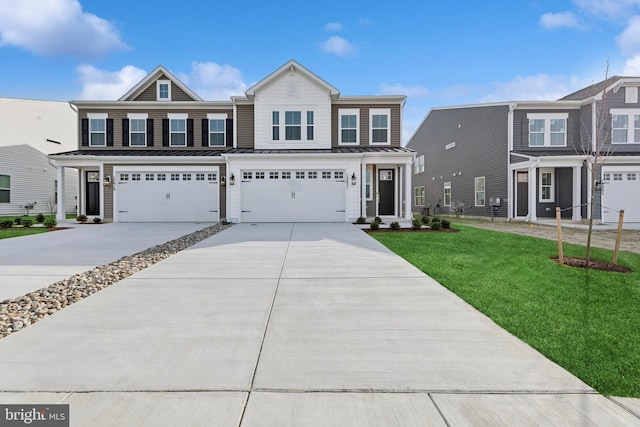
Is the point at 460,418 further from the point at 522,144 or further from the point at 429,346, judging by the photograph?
the point at 522,144

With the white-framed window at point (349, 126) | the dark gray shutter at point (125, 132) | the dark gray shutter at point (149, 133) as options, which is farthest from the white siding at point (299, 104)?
the dark gray shutter at point (125, 132)

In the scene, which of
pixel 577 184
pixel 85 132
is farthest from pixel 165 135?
pixel 577 184

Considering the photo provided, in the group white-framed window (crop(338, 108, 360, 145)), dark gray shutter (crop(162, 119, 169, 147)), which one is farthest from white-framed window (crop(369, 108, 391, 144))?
dark gray shutter (crop(162, 119, 169, 147))

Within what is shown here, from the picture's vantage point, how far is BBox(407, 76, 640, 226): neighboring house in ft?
52.0

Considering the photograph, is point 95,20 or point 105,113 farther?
point 105,113

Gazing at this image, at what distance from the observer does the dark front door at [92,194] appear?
1766cm

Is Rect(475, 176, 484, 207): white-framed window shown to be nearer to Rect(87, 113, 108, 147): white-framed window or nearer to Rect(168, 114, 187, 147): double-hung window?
Rect(168, 114, 187, 147): double-hung window

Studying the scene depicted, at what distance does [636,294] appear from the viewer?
14.6 feet

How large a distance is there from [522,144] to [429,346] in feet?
60.3

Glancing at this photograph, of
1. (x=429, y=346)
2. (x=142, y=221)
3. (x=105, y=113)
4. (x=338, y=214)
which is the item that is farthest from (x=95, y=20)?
(x=429, y=346)

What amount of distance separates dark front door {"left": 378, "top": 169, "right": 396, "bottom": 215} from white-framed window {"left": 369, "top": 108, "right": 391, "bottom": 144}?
1.59 metres

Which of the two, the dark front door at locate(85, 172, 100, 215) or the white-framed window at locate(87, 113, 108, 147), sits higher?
the white-framed window at locate(87, 113, 108, 147)

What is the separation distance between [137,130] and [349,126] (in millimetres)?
10917

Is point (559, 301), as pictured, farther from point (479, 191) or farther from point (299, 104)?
point (479, 191)
